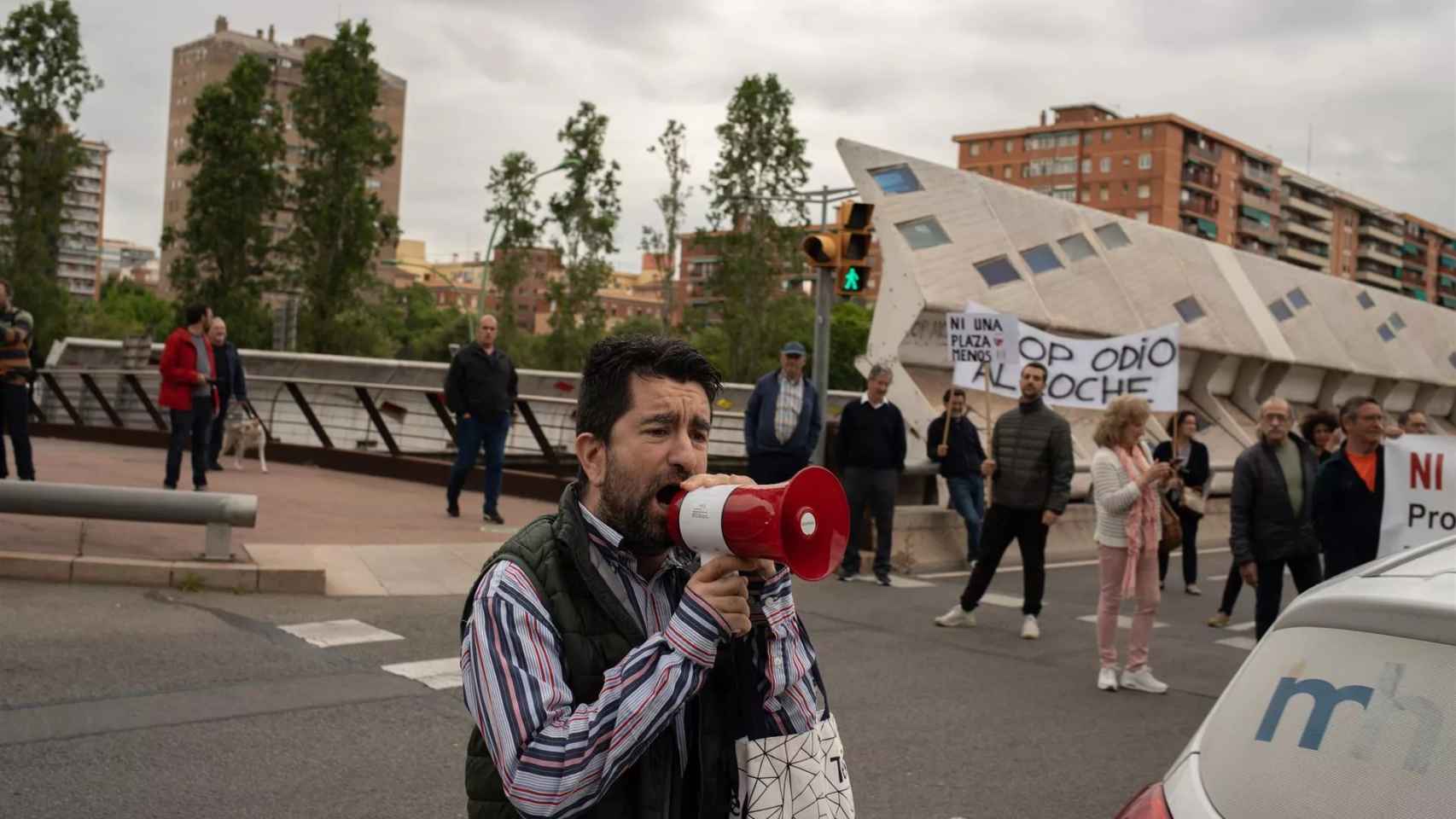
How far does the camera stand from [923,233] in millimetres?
18484

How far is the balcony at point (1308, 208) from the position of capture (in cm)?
13625

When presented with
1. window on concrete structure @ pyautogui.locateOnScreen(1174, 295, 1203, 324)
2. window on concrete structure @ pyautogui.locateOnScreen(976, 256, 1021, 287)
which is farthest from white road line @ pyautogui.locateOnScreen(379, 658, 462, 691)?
window on concrete structure @ pyautogui.locateOnScreen(1174, 295, 1203, 324)

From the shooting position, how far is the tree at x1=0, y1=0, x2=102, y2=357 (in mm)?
49062

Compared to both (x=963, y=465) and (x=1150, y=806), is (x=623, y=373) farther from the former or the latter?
(x=963, y=465)

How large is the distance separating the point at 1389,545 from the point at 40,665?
694cm

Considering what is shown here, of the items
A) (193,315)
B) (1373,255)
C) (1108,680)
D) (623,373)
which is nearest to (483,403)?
(193,315)

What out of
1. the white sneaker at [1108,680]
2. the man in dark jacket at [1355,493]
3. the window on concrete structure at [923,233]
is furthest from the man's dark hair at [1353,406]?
the window on concrete structure at [923,233]

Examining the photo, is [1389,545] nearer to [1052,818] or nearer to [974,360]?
[1052,818]

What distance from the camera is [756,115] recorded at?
1816 inches

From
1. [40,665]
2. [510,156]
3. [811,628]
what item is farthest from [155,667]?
[510,156]

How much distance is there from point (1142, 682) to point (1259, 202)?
134436mm

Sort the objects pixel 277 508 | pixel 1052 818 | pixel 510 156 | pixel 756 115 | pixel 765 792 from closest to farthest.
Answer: pixel 765 792 < pixel 1052 818 < pixel 277 508 < pixel 756 115 < pixel 510 156

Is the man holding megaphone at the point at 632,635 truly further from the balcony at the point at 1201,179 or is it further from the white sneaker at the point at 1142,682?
the balcony at the point at 1201,179

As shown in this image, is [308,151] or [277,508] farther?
[308,151]
